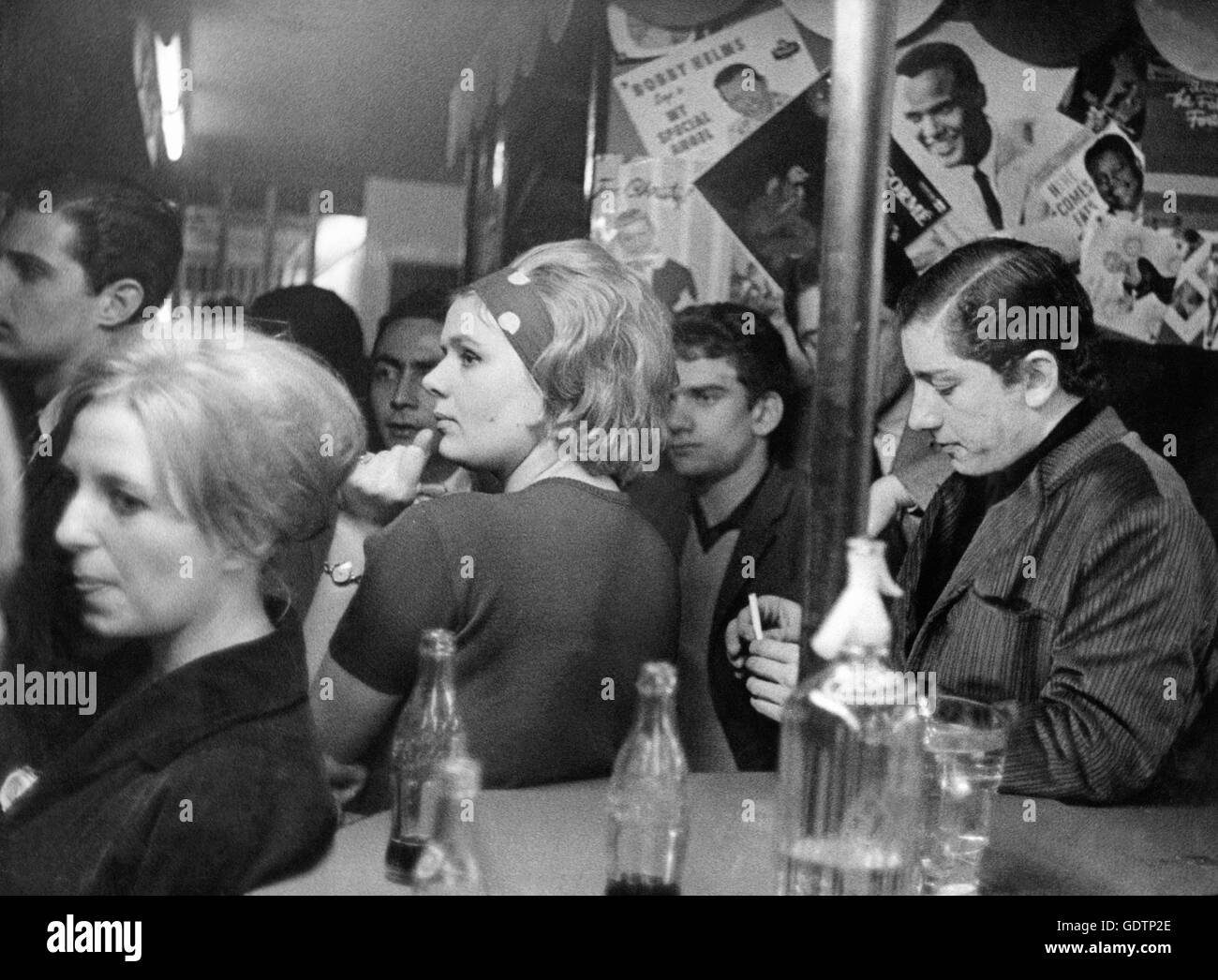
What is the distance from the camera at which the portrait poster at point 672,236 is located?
216 centimetres

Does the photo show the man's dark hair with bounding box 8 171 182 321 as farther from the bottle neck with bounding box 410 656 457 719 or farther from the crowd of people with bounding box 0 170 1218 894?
the bottle neck with bounding box 410 656 457 719

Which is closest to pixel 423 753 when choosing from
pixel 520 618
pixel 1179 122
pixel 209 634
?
pixel 520 618

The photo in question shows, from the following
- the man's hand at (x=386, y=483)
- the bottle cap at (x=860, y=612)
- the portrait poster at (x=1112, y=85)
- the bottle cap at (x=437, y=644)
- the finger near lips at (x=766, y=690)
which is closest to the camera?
the bottle cap at (x=860, y=612)

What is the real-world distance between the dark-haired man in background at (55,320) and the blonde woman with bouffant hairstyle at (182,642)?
3cm

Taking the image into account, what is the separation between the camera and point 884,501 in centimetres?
227

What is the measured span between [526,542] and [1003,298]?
0.86m

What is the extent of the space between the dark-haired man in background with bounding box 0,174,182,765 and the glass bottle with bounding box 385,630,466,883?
44cm

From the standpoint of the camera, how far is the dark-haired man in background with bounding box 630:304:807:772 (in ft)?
7.15

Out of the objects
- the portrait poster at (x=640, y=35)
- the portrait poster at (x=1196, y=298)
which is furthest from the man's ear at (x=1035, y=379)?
the portrait poster at (x=640, y=35)

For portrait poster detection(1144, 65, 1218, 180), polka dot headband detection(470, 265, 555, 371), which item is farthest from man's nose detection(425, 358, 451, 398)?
portrait poster detection(1144, 65, 1218, 180)

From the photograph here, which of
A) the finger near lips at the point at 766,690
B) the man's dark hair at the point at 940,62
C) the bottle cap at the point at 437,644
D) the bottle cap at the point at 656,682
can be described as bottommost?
the finger near lips at the point at 766,690

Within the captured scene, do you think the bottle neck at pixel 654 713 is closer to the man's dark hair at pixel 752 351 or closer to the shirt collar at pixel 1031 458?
the man's dark hair at pixel 752 351

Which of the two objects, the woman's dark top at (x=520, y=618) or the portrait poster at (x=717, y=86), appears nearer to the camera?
the woman's dark top at (x=520, y=618)
